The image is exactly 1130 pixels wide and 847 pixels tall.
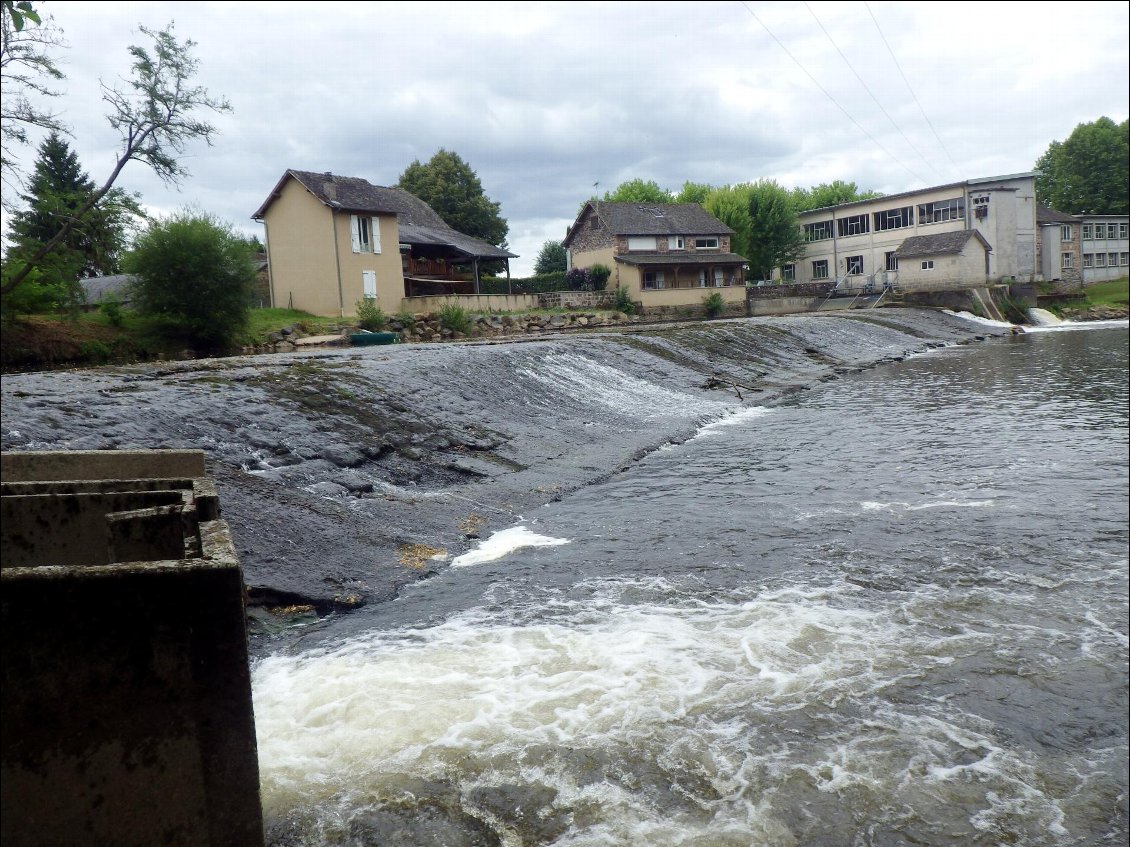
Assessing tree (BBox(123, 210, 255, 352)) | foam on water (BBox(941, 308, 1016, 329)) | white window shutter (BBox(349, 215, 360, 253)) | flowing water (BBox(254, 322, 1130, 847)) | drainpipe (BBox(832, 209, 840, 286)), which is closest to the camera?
flowing water (BBox(254, 322, 1130, 847))

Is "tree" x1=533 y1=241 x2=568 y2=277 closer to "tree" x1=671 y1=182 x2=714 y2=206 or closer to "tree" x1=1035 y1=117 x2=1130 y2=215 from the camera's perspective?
"tree" x1=671 y1=182 x2=714 y2=206

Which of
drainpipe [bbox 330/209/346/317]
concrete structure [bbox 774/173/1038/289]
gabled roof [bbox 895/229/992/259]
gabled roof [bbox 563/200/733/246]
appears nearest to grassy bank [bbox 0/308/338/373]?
drainpipe [bbox 330/209/346/317]

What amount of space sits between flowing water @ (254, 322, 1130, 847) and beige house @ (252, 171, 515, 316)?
30.5m

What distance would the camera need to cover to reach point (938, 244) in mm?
51719

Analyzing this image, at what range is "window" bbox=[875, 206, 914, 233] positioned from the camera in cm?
5644

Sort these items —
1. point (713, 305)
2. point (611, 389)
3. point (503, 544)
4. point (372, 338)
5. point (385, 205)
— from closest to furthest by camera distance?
point (503, 544) → point (611, 389) → point (372, 338) → point (385, 205) → point (713, 305)

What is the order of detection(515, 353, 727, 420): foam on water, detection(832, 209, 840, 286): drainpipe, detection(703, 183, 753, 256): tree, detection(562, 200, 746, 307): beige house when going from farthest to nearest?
detection(832, 209, 840, 286): drainpipe → detection(703, 183, 753, 256): tree → detection(562, 200, 746, 307): beige house → detection(515, 353, 727, 420): foam on water

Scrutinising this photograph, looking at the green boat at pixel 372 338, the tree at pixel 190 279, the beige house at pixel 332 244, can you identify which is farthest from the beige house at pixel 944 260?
the tree at pixel 190 279

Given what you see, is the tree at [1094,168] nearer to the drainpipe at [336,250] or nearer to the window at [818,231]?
the drainpipe at [336,250]

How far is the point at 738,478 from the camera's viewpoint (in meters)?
10.9

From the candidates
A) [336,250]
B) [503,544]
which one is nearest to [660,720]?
[503,544]

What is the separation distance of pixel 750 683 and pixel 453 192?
60222mm

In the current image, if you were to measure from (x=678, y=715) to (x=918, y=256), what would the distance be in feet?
176

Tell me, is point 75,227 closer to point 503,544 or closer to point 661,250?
point 503,544
